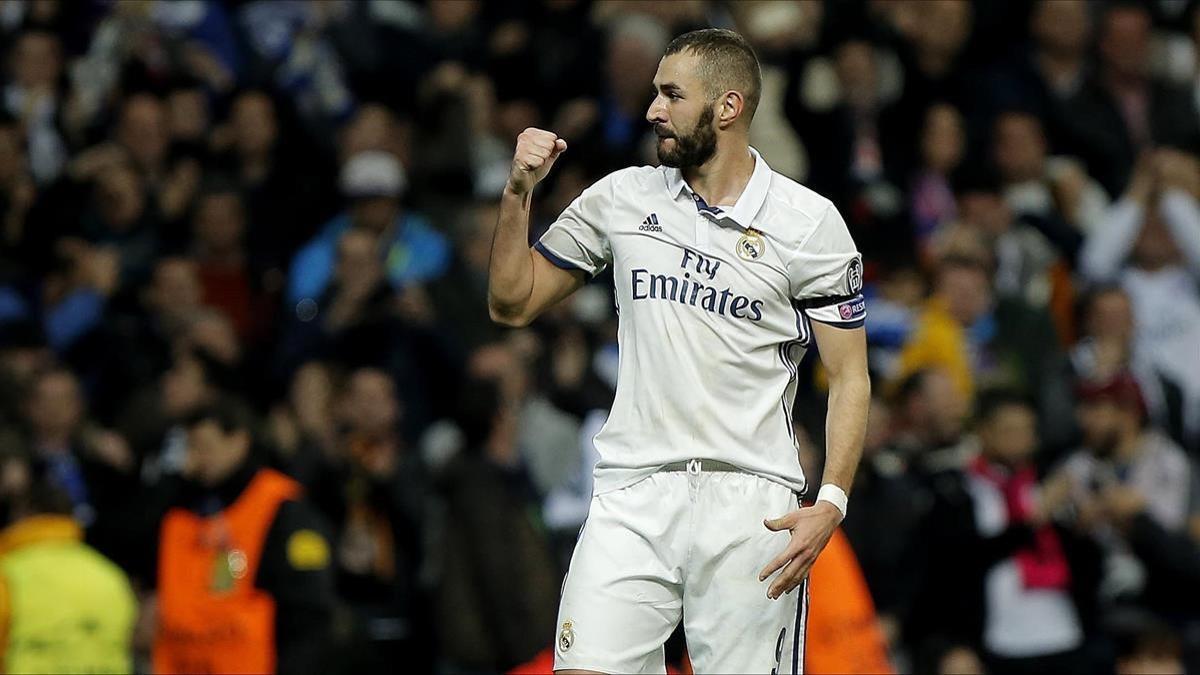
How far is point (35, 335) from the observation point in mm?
12273

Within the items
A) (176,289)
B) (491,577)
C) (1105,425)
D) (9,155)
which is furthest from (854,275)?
(9,155)

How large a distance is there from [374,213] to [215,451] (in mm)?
3673

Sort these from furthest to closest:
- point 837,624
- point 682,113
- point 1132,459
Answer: point 1132,459
point 837,624
point 682,113

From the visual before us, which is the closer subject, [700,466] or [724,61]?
[700,466]

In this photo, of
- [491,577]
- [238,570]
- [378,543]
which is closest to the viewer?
[238,570]

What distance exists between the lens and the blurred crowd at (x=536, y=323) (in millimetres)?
10656

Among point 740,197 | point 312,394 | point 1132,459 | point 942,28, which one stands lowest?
point 1132,459

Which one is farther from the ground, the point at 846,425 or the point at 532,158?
the point at 532,158

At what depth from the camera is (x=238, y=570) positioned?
30.8ft

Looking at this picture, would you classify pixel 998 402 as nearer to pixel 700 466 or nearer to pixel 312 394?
pixel 312 394

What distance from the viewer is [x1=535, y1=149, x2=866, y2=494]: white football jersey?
21.1 feet

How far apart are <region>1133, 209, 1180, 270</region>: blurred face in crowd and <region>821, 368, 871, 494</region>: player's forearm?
7611mm

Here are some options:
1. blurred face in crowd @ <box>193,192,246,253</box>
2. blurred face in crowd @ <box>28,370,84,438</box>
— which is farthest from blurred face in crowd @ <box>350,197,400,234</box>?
blurred face in crowd @ <box>28,370,84,438</box>

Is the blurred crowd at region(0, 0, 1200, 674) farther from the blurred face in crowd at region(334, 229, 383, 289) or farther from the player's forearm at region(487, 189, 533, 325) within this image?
the player's forearm at region(487, 189, 533, 325)
